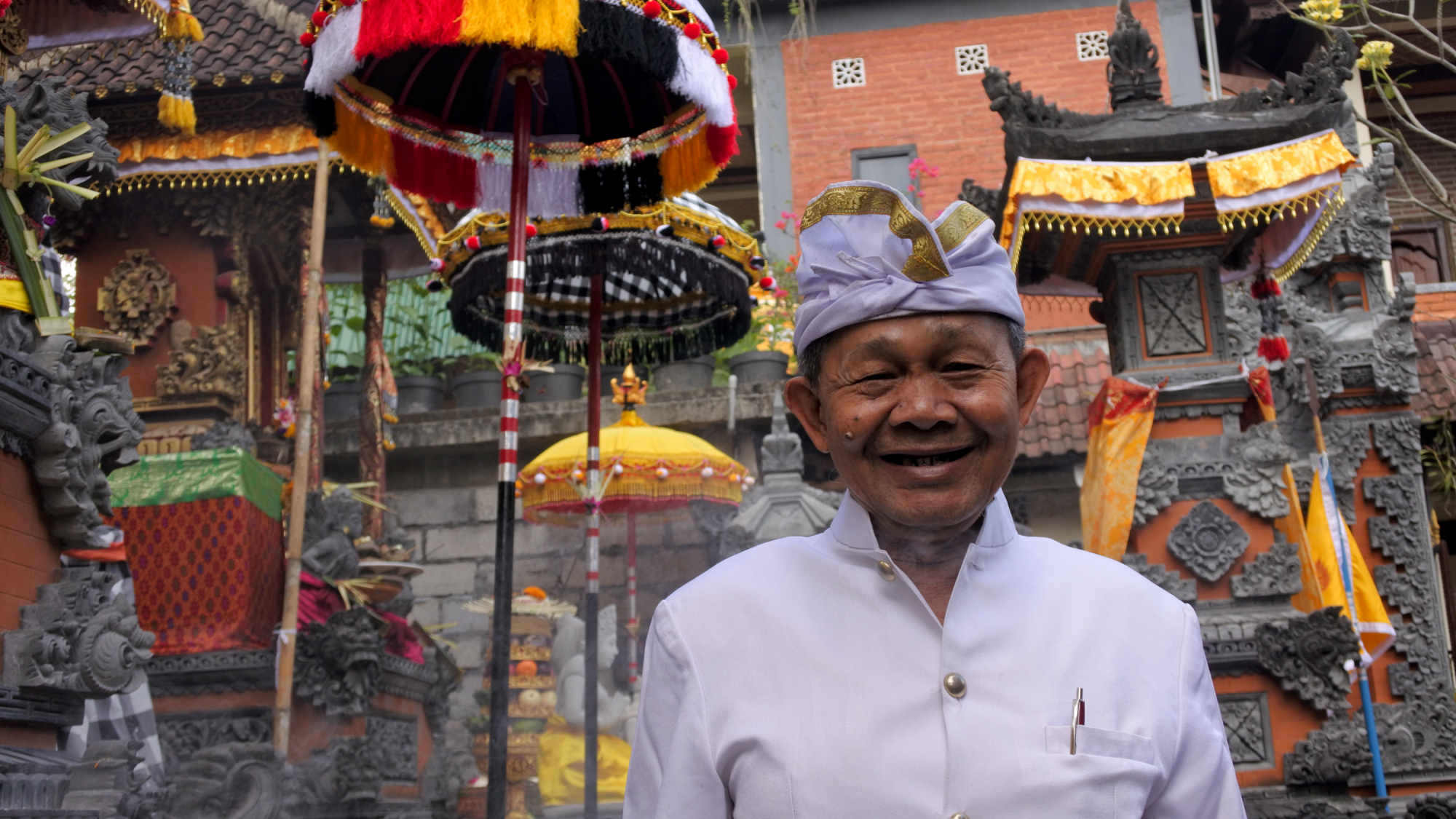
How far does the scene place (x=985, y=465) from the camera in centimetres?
165

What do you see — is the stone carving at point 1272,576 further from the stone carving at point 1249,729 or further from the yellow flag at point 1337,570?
the stone carving at point 1249,729

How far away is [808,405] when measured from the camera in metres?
1.83

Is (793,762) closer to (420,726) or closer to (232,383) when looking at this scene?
(420,726)

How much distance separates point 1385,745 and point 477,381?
26.1 ft

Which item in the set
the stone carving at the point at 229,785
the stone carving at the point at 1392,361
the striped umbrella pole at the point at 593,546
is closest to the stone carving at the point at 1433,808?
the stone carving at the point at 1392,361

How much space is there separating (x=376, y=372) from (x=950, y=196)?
6.72m

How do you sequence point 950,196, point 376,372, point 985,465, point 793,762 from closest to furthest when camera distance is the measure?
point 793,762 < point 985,465 < point 376,372 < point 950,196

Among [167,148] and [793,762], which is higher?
[167,148]

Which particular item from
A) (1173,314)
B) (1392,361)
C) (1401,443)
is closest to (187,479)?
(1173,314)

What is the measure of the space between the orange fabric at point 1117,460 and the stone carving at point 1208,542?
1.01 feet

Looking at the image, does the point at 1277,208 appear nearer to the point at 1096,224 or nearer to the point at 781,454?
the point at 1096,224

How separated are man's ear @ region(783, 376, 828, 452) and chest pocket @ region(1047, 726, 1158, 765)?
1.77 ft

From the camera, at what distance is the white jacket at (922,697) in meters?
1.46

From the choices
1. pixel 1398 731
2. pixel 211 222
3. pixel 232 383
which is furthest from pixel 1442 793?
pixel 211 222
